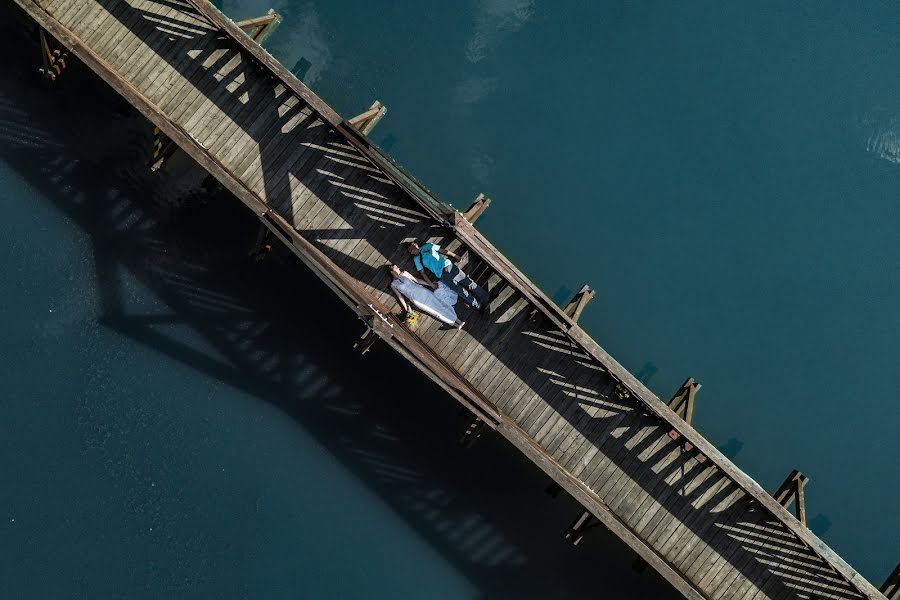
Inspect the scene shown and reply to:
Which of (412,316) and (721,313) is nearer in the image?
(412,316)

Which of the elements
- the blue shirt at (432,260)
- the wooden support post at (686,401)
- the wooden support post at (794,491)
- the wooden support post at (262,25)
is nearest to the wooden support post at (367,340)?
the blue shirt at (432,260)

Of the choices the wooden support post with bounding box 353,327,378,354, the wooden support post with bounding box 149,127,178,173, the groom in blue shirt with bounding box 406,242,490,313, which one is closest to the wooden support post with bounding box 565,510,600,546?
the groom in blue shirt with bounding box 406,242,490,313

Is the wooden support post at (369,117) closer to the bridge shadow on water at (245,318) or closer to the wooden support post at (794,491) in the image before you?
the bridge shadow on water at (245,318)

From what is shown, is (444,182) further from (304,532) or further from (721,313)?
(304,532)

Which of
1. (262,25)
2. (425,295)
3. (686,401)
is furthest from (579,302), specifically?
(262,25)

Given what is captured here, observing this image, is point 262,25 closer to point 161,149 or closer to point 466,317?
point 161,149

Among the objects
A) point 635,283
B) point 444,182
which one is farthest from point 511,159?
point 635,283

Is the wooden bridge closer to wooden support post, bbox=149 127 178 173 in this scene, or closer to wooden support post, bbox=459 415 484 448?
wooden support post, bbox=459 415 484 448
